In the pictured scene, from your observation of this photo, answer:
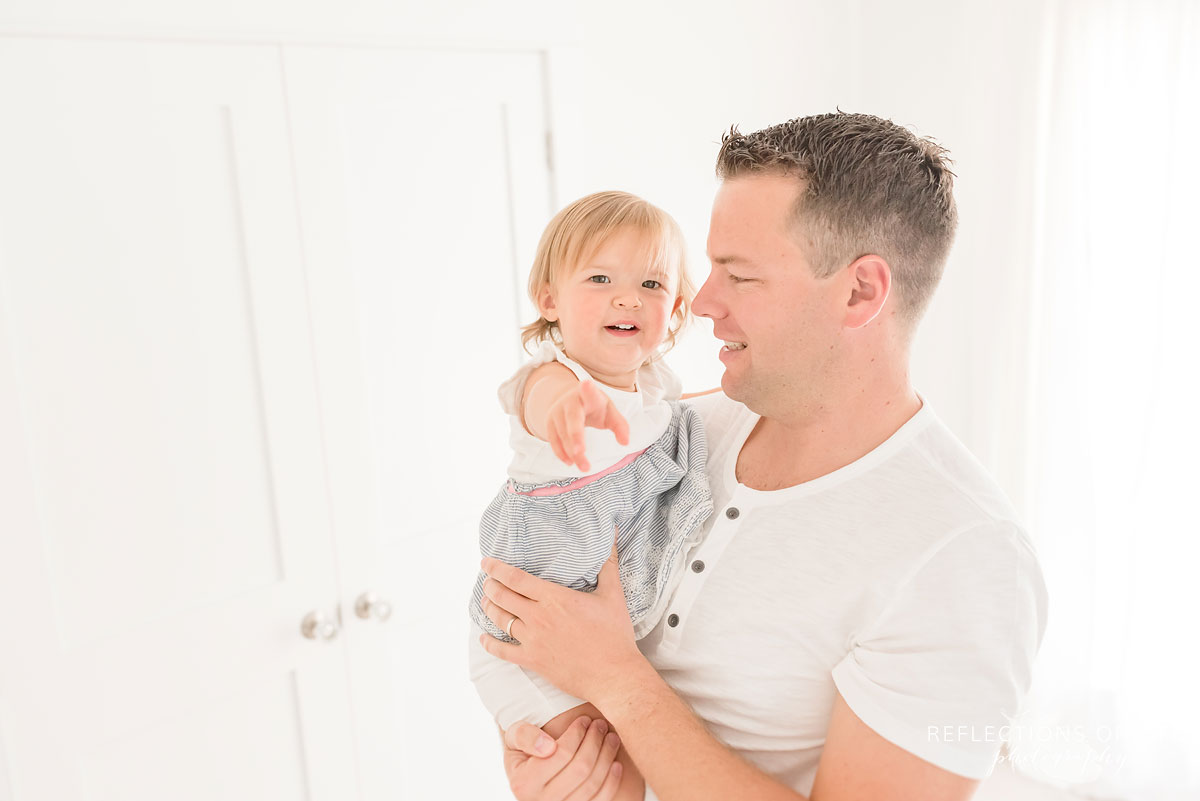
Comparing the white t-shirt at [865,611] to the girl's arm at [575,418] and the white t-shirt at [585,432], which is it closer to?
the white t-shirt at [585,432]

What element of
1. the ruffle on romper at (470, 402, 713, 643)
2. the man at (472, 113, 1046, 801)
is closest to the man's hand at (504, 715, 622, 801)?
the man at (472, 113, 1046, 801)

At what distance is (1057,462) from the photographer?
2783 millimetres

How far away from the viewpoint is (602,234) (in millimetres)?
1331

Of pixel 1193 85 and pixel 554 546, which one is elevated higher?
pixel 1193 85

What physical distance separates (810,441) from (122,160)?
1.32 metres

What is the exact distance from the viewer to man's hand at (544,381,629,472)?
3.61 ft

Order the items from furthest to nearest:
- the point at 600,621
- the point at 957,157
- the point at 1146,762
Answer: the point at 957,157 < the point at 1146,762 < the point at 600,621

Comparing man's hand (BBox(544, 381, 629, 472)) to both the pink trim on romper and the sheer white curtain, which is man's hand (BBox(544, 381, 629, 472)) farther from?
the sheer white curtain

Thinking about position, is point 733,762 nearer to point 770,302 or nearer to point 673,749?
point 673,749

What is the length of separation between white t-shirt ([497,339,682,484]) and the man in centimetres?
14

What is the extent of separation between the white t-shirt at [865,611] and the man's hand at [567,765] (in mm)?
95

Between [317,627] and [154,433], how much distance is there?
0.57 meters

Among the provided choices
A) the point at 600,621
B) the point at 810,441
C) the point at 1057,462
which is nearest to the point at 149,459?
the point at 600,621

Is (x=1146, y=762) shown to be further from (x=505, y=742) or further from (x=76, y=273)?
(x=76, y=273)
